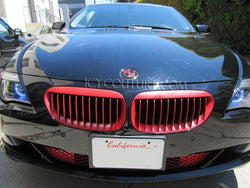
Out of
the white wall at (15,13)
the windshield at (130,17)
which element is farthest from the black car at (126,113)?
the white wall at (15,13)

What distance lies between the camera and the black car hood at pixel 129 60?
130 cm

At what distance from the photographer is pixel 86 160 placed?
4.53ft

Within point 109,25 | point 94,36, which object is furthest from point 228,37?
point 94,36

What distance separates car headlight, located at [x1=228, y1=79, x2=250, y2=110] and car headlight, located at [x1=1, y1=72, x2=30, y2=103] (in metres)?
1.20

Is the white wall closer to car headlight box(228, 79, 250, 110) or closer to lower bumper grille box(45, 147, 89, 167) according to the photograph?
lower bumper grille box(45, 147, 89, 167)

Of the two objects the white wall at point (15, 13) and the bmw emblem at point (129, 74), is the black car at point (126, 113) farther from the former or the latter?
the white wall at point (15, 13)

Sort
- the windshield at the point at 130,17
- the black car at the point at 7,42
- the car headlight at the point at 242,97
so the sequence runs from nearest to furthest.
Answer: the car headlight at the point at 242,97
the windshield at the point at 130,17
the black car at the point at 7,42

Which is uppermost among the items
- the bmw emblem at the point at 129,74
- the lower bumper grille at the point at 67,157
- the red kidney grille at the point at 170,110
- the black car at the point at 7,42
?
the bmw emblem at the point at 129,74

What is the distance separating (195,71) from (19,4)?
15.2 m

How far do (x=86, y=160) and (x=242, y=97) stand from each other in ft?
3.31

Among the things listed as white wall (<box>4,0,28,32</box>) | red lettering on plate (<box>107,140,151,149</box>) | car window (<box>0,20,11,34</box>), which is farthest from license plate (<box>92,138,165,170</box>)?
white wall (<box>4,0,28,32</box>)

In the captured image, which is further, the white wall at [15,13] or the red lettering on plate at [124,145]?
the white wall at [15,13]

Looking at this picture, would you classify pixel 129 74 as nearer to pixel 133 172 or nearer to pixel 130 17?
pixel 133 172

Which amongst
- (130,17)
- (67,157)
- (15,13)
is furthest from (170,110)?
(15,13)
